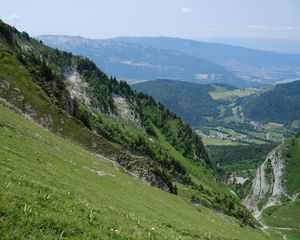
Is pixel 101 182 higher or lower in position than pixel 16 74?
lower

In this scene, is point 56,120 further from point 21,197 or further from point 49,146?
point 21,197

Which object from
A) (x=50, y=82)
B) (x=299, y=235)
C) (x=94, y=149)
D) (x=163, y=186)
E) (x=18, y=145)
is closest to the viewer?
(x=18, y=145)

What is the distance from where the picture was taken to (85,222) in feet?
57.4

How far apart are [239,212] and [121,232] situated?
113 m

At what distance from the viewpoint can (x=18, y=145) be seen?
1496 inches

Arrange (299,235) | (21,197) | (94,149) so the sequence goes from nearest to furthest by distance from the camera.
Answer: (21,197)
(94,149)
(299,235)

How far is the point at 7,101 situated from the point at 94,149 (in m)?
16.8

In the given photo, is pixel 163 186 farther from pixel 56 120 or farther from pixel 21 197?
pixel 21 197

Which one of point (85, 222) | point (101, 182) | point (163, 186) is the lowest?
point (163, 186)

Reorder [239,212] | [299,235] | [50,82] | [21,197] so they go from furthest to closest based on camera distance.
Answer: [299,235] → [239,212] → [50,82] → [21,197]

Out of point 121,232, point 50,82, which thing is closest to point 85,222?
point 121,232

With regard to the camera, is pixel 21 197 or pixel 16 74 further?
pixel 16 74

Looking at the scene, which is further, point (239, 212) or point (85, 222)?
point (239, 212)

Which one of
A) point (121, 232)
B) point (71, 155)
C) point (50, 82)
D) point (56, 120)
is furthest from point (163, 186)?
point (121, 232)
